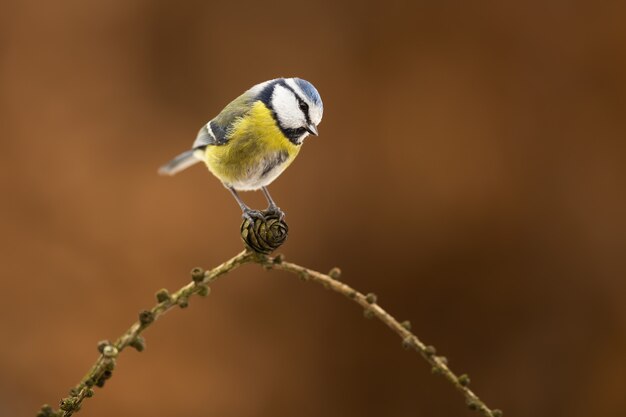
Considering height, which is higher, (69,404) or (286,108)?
(286,108)

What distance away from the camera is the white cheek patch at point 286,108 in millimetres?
606

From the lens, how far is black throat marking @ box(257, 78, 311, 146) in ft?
1.94

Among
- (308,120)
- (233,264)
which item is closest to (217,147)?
(308,120)

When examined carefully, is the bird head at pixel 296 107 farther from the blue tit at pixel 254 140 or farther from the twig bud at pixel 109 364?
the twig bud at pixel 109 364

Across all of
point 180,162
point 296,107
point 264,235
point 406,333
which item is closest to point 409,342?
point 406,333

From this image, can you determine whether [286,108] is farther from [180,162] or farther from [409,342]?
[409,342]

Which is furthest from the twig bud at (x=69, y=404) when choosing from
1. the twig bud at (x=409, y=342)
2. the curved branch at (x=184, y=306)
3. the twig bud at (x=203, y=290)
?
the twig bud at (x=409, y=342)

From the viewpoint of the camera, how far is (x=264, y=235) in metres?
0.49

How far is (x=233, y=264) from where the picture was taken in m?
0.46

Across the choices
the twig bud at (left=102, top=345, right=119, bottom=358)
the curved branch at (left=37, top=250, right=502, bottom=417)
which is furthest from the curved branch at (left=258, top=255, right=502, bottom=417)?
the twig bud at (left=102, top=345, right=119, bottom=358)

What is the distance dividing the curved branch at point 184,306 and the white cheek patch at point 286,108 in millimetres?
181

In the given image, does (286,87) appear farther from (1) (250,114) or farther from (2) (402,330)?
(2) (402,330)

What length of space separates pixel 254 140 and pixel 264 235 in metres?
0.24

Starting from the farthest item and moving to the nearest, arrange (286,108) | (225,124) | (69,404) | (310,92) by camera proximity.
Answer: (225,124) < (286,108) < (310,92) < (69,404)
